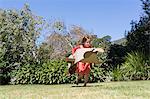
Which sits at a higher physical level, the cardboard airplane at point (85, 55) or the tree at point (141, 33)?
the tree at point (141, 33)

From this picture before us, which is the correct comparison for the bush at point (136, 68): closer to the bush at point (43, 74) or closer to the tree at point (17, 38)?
the bush at point (43, 74)

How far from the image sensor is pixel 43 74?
21.7 metres

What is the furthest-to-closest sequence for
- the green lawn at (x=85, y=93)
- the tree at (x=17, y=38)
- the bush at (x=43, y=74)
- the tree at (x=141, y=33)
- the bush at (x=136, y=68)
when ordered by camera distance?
the tree at (x=141, y=33), the tree at (x=17, y=38), the bush at (x=136, y=68), the bush at (x=43, y=74), the green lawn at (x=85, y=93)

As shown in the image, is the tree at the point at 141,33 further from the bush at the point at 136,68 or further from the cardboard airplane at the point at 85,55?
the cardboard airplane at the point at 85,55

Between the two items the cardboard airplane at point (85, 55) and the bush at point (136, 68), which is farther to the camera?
the bush at point (136, 68)

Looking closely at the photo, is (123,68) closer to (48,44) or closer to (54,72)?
(54,72)

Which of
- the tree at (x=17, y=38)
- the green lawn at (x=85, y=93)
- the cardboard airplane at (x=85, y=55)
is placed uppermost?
the tree at (x=17, y=38)

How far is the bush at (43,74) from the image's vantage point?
21422mm

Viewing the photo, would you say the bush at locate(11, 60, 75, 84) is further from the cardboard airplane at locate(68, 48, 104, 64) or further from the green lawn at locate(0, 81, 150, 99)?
the green lawn at locate(0, 81, 150, 99)

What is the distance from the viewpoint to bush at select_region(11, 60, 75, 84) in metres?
21.4

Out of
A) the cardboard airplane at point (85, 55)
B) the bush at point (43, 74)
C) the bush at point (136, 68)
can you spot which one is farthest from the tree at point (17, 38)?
the cardboard airplane at point (85, 55)

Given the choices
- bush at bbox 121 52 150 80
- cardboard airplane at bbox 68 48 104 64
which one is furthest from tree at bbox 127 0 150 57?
cardboard airplane at bbox 68 48 104 64

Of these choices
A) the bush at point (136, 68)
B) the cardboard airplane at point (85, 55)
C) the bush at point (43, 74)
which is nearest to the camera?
the cardboard airplane at point (85, 55)

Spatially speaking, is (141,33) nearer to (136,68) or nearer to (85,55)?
(136,68)
